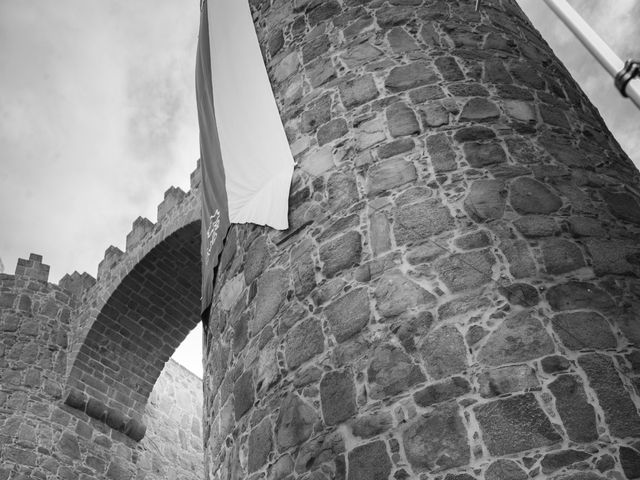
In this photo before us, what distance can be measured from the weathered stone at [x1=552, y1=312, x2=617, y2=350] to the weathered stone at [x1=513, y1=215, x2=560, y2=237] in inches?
18.4

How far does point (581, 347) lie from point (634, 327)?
0.27 metres

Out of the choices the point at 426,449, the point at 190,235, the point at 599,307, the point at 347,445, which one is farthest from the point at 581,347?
the point at 190,235

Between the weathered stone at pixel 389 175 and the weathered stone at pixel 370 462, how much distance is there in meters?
1.34

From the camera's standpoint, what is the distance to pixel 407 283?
135 inches

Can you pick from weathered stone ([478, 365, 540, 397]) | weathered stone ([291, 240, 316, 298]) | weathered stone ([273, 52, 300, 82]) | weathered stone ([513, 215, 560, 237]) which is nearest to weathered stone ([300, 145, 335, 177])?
weathered stone ([291, 240, 316, 298])

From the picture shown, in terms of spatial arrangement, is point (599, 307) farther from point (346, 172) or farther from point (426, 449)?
point (346, 172)

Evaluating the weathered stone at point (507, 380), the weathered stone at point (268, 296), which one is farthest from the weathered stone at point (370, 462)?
the weathered stone at point (268, 296)

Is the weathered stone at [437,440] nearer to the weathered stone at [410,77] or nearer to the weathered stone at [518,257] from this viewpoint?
the weathered stone at [518,257]

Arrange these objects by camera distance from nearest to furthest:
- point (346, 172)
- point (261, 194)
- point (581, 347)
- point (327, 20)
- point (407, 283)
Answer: point (581, 347)
point (407, 283)
point (346, 172)
point (261, 194)
point (327, 20)

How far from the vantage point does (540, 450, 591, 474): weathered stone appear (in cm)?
271

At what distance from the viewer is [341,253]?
376cm

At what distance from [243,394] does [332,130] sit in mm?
1566

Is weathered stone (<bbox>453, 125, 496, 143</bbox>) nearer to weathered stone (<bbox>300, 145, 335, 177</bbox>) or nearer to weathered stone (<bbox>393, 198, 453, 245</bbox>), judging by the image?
weathered stone (<bbox>393, 198, 453, 245</bbox>)

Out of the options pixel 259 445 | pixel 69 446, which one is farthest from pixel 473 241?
pixel 69 446
